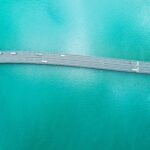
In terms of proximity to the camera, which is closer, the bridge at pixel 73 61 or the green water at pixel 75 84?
the green water at pixel 75 84

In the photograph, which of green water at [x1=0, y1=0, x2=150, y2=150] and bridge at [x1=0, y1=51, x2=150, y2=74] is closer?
green water at [x1=0, y1=0, x2=150, y2=150]

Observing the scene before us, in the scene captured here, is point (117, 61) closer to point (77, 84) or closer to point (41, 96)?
point (77, 84)

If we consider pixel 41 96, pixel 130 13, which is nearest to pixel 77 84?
pixel 41 96

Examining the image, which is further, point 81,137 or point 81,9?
point 81,9
